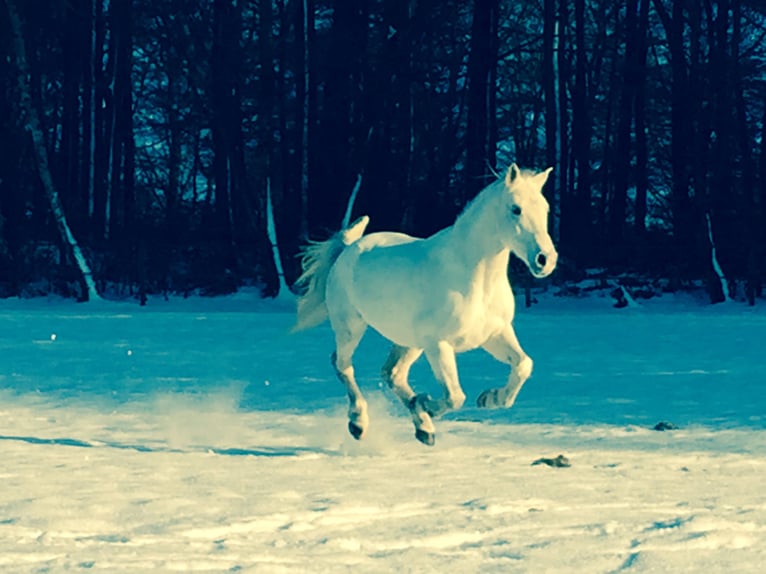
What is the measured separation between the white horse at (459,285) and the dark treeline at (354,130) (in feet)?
48.7

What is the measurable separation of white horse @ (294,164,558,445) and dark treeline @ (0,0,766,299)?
48.7 feet

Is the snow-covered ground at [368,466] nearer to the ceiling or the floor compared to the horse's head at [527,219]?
nearer to the floor

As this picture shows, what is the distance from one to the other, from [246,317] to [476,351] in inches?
222

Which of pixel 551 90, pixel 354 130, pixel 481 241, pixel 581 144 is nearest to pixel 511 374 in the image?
pixel 481 241

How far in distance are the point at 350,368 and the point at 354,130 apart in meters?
19.6

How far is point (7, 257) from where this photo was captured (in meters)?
→ 23.9

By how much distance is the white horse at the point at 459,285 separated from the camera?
264 inches

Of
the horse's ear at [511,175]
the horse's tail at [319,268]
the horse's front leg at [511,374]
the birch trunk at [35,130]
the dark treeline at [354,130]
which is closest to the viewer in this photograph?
the horse's ear at [511,175]

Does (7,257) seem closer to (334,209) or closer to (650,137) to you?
(334,209)

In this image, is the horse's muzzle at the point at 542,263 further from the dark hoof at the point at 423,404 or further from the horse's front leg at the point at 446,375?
the dark hoof at the point at 423,404

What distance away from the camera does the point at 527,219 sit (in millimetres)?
6629

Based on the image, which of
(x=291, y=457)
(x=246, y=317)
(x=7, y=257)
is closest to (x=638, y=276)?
(x=246, y=317)

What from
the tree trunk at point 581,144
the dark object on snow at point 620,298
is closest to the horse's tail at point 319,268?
the dark object on snow at point 620,298

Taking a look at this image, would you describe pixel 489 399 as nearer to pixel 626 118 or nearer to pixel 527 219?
pixel 527 219
